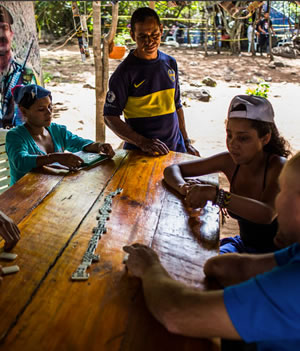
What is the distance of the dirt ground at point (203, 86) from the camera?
721 cm

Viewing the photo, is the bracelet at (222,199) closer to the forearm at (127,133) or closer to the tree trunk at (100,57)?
the forearm at (127,133)

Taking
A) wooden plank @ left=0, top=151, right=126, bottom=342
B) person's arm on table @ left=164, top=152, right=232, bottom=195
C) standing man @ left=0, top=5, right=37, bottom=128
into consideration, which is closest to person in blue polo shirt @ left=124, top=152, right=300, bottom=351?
wooden plank @ left=0, top=151, right=126, bottom=342

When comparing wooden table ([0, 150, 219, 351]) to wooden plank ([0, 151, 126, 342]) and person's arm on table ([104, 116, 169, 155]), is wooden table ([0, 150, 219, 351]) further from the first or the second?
person's arm on table ([104, 116, 169, 155])

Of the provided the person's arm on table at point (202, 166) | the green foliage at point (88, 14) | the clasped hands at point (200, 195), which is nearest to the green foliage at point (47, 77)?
the green foliage at point (88, 14)

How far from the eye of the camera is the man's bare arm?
1.22m

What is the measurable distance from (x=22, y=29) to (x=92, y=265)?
12.5 ft

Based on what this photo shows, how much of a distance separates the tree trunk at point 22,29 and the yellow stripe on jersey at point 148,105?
7.21 feet

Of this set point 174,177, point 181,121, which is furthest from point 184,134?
point 174,177

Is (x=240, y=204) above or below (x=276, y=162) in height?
below

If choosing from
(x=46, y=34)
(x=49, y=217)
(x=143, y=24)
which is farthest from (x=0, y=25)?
(x=46, y=34)

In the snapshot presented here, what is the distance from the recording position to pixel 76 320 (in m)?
1.01

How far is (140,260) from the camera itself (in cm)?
121

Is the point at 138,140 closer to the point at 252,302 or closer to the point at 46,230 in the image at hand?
the point at 46,230

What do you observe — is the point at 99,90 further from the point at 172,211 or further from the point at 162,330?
the point at 162,330
